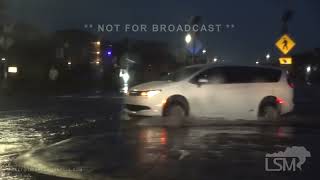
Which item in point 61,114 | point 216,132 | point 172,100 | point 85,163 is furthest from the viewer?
point 61,114

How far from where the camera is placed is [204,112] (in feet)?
60.0

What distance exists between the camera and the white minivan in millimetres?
18125

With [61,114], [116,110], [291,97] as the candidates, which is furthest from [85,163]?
[116,110]

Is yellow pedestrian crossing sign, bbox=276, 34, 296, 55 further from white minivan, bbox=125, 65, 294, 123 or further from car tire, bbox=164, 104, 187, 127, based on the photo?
car tire, bbox=164, 104, 187, 127

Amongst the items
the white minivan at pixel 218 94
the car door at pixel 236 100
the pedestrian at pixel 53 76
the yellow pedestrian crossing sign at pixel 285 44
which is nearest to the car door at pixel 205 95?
the white minivan at pixel 218 94

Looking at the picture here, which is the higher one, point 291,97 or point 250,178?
point 291,97

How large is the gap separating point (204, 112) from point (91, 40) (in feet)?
284

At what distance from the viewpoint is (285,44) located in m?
30.6

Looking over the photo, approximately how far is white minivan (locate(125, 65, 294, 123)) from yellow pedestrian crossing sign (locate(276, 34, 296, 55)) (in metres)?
12.0

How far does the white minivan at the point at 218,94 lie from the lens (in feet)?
59.5

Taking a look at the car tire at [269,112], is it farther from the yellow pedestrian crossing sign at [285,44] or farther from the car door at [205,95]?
the yellow pedestrian crossing sign at [285,44]

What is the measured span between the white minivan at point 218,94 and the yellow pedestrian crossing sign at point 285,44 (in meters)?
12.0

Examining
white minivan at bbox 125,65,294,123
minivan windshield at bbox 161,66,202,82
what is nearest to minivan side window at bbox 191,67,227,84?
white minivan at bbox 125,65,294,123

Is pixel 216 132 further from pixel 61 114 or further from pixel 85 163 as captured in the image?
pixel 61 114
